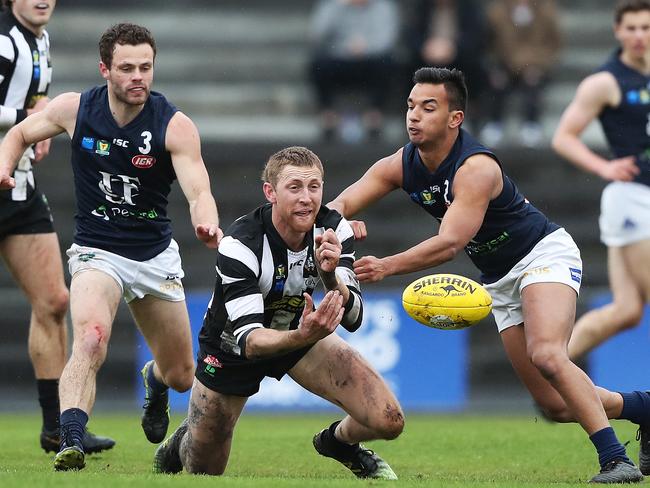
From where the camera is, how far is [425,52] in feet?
48.6

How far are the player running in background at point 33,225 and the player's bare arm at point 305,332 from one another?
8.33 feet

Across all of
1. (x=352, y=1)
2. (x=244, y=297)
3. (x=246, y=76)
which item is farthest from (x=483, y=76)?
(x=244, y=297)

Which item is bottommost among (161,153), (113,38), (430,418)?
(430,418)

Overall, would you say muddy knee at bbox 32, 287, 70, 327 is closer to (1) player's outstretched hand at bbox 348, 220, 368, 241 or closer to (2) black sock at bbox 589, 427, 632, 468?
(1) player's outstretched hand at bbox 348, 220, 368, 241

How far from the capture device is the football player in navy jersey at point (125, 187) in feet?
25.2

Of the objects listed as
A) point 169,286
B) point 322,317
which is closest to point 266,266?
point 322,317

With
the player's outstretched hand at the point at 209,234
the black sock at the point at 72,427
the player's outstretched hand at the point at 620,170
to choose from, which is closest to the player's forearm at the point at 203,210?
the player's outstretched hand at the point at 209,234

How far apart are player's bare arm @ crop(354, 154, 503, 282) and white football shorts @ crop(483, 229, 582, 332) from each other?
497mm

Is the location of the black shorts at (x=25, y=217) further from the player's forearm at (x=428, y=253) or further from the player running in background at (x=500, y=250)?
the player's forearm at (x=428, y=253)

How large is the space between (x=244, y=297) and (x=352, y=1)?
28.7ft

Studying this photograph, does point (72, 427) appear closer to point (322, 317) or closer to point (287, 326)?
point (287, 326)

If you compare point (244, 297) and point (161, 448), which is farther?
point (161, 448)

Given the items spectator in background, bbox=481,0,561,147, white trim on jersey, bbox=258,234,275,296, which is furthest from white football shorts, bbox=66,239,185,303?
spectator in background, bbox=481,0,561,147

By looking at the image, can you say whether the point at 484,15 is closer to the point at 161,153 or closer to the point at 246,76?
the point at 246,76
